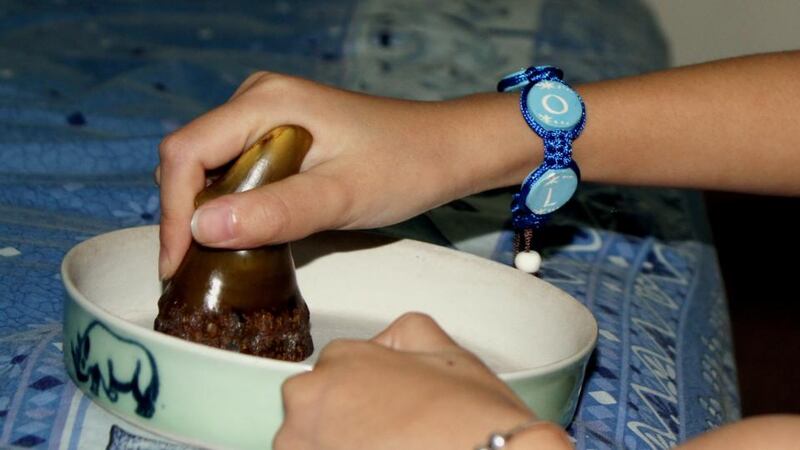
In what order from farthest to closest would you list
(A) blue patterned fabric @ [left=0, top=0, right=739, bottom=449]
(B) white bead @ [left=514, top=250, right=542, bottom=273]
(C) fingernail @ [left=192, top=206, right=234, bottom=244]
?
(B) white bead @ [left=514, top=250, right=542, bottom=273]
(A) blue patterned fabric @ [left=0, top=0, right=739, bottom=449]
(C) fingernail @ [left=192, top=206, right=234, bottom=244]

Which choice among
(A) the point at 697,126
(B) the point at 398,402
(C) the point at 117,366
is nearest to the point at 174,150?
(C) the point at 117,366

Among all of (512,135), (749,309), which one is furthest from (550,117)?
(749,309)

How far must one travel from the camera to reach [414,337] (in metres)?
0.60

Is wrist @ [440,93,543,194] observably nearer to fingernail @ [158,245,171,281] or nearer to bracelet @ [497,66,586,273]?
bracelet @ [497,66,586,273]

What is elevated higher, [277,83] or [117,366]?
[277,83]

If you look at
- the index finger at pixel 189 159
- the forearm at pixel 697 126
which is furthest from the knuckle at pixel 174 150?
the forearm at pixel 697 126

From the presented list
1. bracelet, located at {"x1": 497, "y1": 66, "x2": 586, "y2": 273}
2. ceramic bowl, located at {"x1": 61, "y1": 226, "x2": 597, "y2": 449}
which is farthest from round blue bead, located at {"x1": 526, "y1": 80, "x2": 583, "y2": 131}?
ceramic bowl, located at {"x1": 61, "y1": 226, "x2": 597, "y2": 449}

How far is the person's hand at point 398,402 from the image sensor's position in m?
0.53

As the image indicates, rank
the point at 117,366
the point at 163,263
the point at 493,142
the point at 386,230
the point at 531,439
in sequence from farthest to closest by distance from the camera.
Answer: the point at 386,230, the point at 493,142, the point at 163,263, the point at 117,366, the point at 531,439

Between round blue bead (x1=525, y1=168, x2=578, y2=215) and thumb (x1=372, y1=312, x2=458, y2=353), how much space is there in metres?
0.31

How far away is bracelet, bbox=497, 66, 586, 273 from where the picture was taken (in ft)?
2.93

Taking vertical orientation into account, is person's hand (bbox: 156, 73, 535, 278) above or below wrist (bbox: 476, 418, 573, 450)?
above

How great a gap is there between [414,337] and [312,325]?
215mm

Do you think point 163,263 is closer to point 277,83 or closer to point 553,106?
point 277,83
